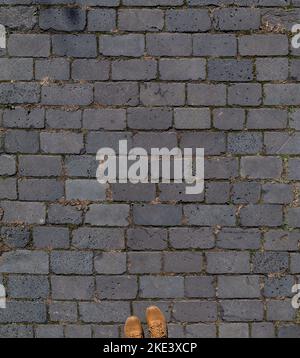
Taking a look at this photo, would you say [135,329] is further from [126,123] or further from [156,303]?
[126,123]

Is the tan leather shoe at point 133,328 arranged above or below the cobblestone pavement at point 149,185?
below

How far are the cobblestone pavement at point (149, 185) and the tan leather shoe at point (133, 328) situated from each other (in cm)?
9

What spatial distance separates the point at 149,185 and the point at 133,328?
1.09 meters

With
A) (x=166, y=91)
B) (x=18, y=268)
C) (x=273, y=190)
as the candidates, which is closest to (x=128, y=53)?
(x=166, y=91)

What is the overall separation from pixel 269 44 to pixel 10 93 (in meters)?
1.97

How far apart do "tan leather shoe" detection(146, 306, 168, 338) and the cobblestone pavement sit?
0.25 ft

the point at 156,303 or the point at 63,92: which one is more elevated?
the point at 63,92

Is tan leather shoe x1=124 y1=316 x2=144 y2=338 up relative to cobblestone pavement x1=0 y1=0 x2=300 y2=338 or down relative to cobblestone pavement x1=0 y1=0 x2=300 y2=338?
down

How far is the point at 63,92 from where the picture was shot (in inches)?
147

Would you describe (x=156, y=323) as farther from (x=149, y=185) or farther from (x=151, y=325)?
(x=149, y=185)

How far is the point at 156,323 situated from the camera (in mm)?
3723

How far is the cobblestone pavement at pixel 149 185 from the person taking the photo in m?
3.69

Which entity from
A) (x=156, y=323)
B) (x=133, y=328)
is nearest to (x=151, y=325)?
(x=156, y=323)

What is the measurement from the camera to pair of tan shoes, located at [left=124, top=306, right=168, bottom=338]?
3727mm
